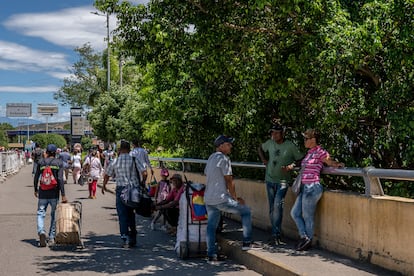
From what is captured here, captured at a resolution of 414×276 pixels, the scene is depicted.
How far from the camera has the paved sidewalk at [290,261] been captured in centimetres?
672

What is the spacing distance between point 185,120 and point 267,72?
4846 millimetres

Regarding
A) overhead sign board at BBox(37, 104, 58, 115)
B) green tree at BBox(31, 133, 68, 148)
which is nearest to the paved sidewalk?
green tree at BBox(31, 133, 68, 148)

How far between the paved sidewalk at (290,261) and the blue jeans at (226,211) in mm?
347

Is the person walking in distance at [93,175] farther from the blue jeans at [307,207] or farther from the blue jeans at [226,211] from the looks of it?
the blue jeans at [307,207]

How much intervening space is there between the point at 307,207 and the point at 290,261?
0.92 meters

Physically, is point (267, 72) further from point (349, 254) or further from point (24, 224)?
point (24, 224)

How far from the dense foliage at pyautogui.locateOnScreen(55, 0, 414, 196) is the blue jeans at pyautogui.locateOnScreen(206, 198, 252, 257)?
6.27ft

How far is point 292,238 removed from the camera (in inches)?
360

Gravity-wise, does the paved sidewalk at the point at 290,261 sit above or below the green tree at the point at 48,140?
below

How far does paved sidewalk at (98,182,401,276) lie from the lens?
672cm

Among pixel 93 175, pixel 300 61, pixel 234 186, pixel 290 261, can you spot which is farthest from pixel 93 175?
pixel 290 261

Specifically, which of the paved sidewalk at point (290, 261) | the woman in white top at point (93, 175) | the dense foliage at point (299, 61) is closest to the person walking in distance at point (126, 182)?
the paved sidewalk at point (290, 261)

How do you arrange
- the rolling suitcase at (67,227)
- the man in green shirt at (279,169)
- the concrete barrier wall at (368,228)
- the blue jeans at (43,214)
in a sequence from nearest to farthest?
the concrete barrier wall at (368,228), the man in green shirt at (279,169), the rolling suitcase at (67,227), the blue jeans at (43,214)

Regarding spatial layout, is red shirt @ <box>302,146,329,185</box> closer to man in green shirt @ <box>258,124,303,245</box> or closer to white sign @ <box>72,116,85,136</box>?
man in green shirt @ <box>258,124,303,245</box>
